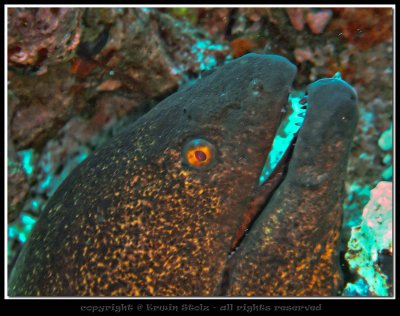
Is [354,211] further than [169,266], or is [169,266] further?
[354,211]

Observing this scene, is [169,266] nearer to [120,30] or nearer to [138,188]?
[138,188]

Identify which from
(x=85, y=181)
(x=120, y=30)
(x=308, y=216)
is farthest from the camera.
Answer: (x=120, y=30)

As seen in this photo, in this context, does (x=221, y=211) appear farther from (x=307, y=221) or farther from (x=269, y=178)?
(x=307, y=221)

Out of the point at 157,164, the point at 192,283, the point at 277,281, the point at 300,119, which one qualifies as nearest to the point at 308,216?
the point at 277,281

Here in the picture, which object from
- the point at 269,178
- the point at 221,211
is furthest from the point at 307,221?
the point at 221,211

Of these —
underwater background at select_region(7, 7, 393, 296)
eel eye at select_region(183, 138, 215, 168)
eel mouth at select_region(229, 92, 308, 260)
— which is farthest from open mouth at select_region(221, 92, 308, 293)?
underwater background at select_region(7, 7, 393, 296)

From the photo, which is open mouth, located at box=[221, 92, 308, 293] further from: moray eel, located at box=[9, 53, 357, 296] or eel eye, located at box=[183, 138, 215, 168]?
eel eye, located at box=[183, 138, 215, 168]

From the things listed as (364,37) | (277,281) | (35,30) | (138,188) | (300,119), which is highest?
(364,37)

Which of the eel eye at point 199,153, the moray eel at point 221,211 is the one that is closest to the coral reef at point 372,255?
the moray eel at point 221,211
